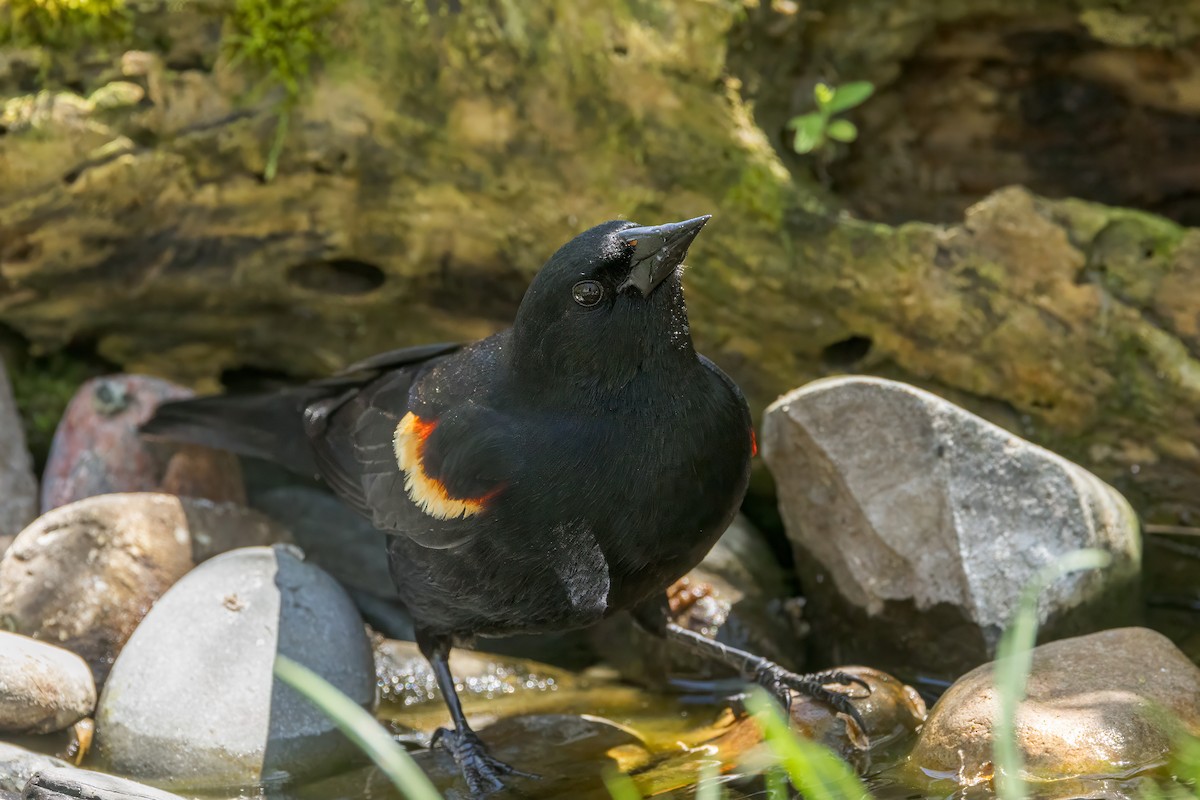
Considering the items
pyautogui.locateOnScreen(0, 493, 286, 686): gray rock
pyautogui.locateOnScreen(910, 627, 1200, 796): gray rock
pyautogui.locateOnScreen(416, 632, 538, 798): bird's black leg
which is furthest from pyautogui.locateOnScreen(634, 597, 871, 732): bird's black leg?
pyautogui.locateOnScreen(0, 493, 286, 686): gray rock

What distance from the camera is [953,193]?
6613 mm

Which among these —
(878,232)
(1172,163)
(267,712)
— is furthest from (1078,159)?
(267,712)

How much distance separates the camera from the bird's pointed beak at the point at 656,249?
12.9ft

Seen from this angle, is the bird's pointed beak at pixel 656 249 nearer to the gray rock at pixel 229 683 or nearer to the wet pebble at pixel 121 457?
the gray rock at pixel 229 683

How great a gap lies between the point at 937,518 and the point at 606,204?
2066 mm

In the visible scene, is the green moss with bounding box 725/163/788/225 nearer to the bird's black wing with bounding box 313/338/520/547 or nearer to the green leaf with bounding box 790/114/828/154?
the green leaf with bounding box 790/114/828/154

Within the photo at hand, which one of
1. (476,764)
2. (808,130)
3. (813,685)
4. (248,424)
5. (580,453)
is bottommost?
(476,764)

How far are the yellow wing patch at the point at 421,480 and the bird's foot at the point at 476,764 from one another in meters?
0.97

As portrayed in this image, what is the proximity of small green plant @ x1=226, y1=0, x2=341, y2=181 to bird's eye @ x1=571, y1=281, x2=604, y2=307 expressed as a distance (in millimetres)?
2531

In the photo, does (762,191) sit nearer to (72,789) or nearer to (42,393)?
(72,789)

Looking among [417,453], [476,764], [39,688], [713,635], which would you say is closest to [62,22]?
[417,453]

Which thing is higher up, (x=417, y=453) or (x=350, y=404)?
(x=417, y=453)

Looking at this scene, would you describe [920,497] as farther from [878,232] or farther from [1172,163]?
[1172,163]

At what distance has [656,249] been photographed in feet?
Result: 13.0
